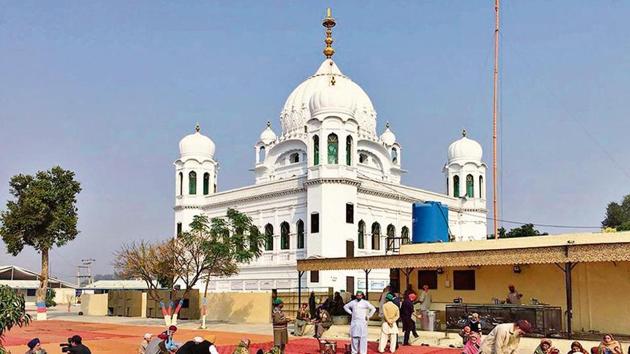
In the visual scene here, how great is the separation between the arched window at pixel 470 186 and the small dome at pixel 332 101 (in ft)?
45.4

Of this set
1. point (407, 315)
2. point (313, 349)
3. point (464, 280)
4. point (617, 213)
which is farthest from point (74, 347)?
point (617, 213)

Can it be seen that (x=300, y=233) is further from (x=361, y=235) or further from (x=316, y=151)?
(x=316, y=151)

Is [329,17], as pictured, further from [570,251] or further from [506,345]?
[506,345]

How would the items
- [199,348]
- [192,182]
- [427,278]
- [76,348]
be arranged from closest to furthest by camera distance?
[199,348]
[76,348]
[427,278]
[192,182]

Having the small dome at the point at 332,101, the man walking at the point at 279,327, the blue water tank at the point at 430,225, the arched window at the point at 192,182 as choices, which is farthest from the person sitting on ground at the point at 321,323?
the arched window at the point at 192,182

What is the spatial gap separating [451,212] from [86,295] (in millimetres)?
24552

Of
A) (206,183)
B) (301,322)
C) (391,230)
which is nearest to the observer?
(301,322)

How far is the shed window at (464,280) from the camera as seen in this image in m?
21.3

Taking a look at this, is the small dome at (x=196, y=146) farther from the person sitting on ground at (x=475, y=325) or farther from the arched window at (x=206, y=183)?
the person sitting on ground at (x=475, y=325)

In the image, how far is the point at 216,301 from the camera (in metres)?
33.7

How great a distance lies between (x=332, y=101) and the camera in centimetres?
3931

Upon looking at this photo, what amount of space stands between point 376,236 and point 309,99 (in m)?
11.6

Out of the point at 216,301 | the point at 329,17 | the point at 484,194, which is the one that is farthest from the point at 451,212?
the point at 216,301

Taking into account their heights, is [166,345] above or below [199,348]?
below
